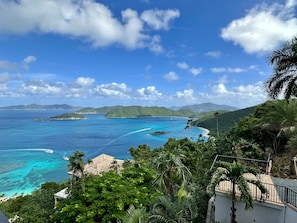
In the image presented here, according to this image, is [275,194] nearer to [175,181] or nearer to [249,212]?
[249,212]

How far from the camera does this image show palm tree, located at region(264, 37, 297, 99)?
13453 mm

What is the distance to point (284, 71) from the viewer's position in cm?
1411

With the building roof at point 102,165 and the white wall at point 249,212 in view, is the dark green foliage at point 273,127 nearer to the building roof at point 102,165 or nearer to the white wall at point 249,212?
the white wall at point 249,212

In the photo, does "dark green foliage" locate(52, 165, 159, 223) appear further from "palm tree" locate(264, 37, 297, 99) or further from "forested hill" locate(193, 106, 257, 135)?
"forested hill" locate(193, 106, 257, 135)

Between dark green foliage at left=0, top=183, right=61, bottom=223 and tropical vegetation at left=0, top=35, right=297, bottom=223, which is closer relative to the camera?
tropical vegetation at left=0, top=35, right=297, bottom=223

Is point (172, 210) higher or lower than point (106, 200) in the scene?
higher

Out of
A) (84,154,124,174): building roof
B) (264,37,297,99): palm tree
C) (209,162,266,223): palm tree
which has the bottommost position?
(84,154,124,174): building roof

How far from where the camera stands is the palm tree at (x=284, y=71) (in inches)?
530

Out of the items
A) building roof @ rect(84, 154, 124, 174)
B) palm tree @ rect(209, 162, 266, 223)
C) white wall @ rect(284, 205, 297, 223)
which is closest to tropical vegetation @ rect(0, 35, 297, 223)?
palm tree @ rect(209, 162, 266, 223)

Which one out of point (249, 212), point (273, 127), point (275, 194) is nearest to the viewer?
point (249, 212)

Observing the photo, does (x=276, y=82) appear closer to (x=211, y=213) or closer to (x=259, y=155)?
(x=259, y=155)

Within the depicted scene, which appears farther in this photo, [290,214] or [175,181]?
[175,181]

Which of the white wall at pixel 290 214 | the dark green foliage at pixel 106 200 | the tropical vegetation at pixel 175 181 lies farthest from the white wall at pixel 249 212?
the dark green foliage at pixel 106 200

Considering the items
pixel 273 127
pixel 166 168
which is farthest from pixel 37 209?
pixel 273 127
